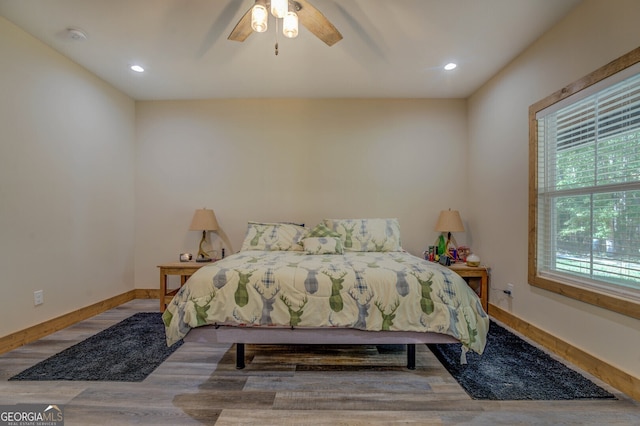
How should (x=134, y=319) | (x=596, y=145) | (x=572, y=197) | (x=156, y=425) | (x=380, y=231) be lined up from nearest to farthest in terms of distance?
1. (x=156, y=425)
2. (x=596, y=145)
3. (x=572, y=197)
4. (x=134, y=319)
5. (x=380, y=231)

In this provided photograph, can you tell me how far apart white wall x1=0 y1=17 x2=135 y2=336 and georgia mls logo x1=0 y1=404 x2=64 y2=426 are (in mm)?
1076

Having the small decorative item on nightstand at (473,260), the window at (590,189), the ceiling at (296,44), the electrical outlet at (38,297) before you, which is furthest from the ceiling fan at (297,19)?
the electrical outlet at (38,297)

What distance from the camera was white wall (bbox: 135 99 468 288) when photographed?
12.9 ft

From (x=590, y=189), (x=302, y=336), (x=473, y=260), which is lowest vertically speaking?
(x=302, y=336)

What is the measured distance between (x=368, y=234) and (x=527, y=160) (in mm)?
1703

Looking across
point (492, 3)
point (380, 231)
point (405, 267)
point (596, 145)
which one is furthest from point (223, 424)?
point (492, 3)

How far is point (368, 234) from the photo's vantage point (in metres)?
3.37

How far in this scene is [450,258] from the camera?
11.1 ft

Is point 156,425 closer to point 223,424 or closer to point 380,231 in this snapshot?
point 223,424

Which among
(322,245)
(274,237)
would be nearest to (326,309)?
(322,245)

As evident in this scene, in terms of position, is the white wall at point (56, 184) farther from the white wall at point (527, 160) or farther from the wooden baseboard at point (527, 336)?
the white wall at point (527, 160)

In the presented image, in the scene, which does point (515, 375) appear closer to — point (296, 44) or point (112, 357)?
point (112, 357)

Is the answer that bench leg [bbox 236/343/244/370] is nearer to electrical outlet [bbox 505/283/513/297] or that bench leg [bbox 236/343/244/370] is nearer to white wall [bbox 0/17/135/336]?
white wall [bbox 0/17/135/336]

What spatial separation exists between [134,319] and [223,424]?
215 centimetres
